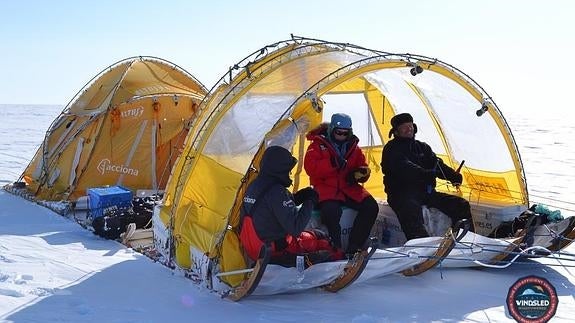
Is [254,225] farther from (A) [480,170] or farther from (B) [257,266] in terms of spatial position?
(A) [480,170]

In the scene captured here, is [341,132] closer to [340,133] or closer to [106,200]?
[340,133]

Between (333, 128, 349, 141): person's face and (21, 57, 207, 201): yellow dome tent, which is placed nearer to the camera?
(333, 128, 349, 141): person's face

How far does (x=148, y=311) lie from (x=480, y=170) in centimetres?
492

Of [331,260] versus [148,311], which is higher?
[331,260]

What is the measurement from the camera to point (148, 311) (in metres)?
5.74

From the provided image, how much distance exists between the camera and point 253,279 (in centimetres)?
567

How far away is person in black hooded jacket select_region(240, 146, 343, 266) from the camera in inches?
229

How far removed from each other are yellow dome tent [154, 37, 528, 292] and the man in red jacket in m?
0.34

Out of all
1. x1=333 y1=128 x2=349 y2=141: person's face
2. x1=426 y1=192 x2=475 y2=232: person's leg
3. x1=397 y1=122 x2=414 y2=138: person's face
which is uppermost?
x1=397 y1=122 x2=414 y2=138: person's face

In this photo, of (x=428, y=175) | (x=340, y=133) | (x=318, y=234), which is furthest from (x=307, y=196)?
(x=428, y=175)

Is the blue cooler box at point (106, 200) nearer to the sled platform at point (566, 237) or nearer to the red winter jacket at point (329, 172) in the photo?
the red winter jacket at point (329, 172)

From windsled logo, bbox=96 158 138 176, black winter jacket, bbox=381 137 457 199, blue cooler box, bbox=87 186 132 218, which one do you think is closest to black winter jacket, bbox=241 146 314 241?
black winter jacket, bbox=381 137 457 199

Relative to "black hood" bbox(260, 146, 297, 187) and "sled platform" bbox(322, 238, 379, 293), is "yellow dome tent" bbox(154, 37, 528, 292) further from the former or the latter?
"sled platform" bbox(322, 238, 379, 293)

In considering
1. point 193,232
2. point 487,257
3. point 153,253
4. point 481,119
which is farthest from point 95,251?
point 481,119
